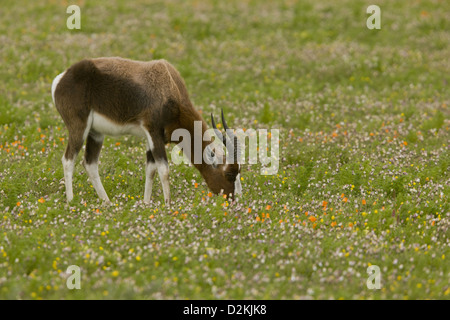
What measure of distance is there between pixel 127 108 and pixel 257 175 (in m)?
2.93

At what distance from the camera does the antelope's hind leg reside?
10500 mm

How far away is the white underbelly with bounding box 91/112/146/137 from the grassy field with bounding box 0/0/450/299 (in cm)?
123

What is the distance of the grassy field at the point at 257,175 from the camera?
24.6 ft

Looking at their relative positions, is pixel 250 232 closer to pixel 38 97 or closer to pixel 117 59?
pixel 117 59

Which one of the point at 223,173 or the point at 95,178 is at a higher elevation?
the point at 223,173

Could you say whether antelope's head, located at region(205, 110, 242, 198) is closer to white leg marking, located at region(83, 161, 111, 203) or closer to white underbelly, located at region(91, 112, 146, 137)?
white underbelly, located at region(91, 112, 146, 137)

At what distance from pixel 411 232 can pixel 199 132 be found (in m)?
3.98

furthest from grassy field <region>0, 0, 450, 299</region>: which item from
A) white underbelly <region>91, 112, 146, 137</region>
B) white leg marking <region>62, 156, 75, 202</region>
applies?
white underbelly <region>91, 112, 146, 137</region>

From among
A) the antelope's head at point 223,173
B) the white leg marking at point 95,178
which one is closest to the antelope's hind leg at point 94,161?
the white leg marking at point 95,178

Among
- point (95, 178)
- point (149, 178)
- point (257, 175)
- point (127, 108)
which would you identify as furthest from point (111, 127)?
point (257, 175)

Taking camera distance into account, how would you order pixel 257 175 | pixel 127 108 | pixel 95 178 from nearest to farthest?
pixel 127 108
pixel 95 178
pixel 257 175

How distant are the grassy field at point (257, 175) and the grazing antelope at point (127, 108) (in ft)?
2.30

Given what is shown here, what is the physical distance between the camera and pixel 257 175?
37.1 ft

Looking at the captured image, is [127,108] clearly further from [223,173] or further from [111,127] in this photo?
[223,173]
